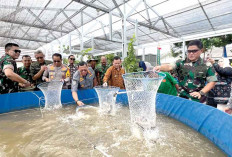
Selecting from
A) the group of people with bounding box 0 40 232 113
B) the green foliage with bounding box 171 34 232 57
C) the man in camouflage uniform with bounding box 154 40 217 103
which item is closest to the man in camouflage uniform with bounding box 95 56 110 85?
the group of people with bounding box 0 40 232 113

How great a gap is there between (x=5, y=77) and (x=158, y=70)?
288 cm

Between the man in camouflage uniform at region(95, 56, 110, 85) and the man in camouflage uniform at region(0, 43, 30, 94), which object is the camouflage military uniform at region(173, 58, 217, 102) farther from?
the man in camouflage uniform at region(95, 56, 110, 85)

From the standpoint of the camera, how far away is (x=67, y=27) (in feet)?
31.8

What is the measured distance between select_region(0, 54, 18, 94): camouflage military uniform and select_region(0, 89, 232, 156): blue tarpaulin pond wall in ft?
0.52

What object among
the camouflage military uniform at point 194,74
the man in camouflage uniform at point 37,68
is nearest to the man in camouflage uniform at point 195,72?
the camouflage military uniform at point 194,74

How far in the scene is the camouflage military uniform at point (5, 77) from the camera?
256 centimetres

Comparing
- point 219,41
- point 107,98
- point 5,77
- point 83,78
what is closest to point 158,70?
point 107,98

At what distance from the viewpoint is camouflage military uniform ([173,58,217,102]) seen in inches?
78.7

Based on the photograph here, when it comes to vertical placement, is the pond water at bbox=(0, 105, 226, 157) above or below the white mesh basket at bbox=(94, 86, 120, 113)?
below

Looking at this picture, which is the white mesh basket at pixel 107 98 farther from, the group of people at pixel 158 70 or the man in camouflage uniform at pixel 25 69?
the man in camouflage uniform at pixel 25 69

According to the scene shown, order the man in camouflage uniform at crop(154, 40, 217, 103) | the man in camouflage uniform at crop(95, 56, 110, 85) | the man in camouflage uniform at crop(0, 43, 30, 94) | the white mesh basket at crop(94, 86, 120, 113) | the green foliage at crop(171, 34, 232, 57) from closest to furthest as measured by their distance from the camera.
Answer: the man in camouflage uniform at crop(154, 40, 217, 103)
the man in camouflage uniform at crop(0, 43, 30, 94)
the white mesh basket at crop(94, 86, 120, 113)
the man in camouflage uniform at crop(95, 56, 110, 85)
the green foliage at crop(171, 34, 232, 57)

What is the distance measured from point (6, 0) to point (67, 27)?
3.86 m

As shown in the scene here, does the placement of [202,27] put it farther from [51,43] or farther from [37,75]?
[51,43]

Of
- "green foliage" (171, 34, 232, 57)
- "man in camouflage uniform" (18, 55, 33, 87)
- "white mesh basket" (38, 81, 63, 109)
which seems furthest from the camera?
"green foliage" (171, 34, 232, 57)
